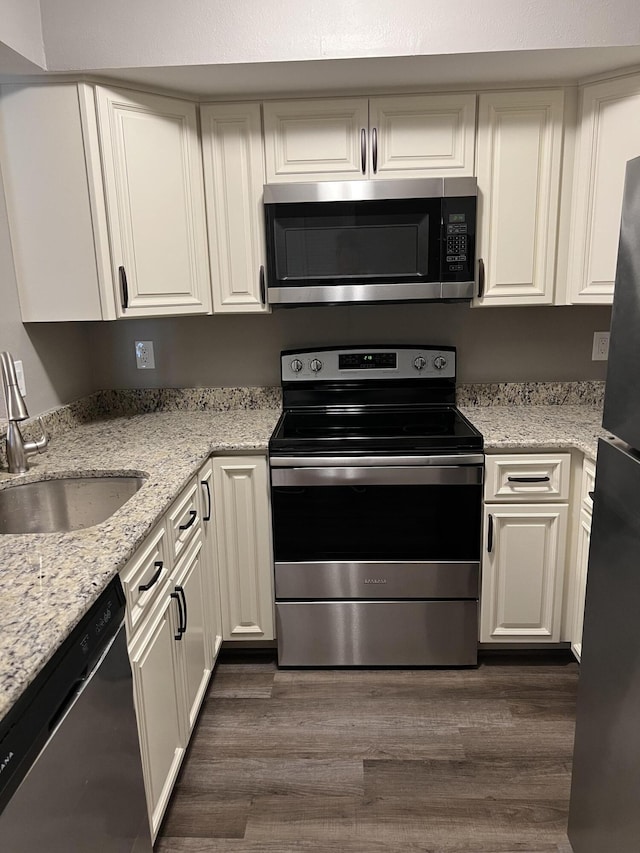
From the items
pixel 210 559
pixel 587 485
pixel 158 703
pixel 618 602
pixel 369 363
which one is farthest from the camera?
pixel 369 363

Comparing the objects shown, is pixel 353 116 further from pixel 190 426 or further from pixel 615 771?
pixel 615 771

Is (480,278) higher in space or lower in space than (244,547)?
higher

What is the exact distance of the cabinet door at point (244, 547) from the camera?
2.28 meters

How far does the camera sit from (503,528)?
7.49 feet

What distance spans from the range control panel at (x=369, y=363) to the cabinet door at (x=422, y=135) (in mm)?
714

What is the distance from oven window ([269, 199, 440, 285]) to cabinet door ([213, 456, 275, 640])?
0.75 meters

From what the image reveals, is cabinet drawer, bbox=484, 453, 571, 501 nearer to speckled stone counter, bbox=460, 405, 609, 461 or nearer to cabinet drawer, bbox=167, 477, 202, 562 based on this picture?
speckled stone counter, bbox=460, 405, 609, 461

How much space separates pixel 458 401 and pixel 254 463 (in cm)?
102

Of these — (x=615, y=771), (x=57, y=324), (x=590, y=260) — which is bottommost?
(x=615, y=771)

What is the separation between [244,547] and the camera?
2344 mm

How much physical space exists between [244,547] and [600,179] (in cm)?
187

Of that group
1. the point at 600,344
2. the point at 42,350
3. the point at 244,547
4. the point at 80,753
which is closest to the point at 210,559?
the point at 244,547

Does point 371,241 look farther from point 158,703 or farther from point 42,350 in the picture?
point 158,703

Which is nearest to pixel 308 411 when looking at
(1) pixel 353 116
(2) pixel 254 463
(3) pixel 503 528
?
(2) pixel 254 463
